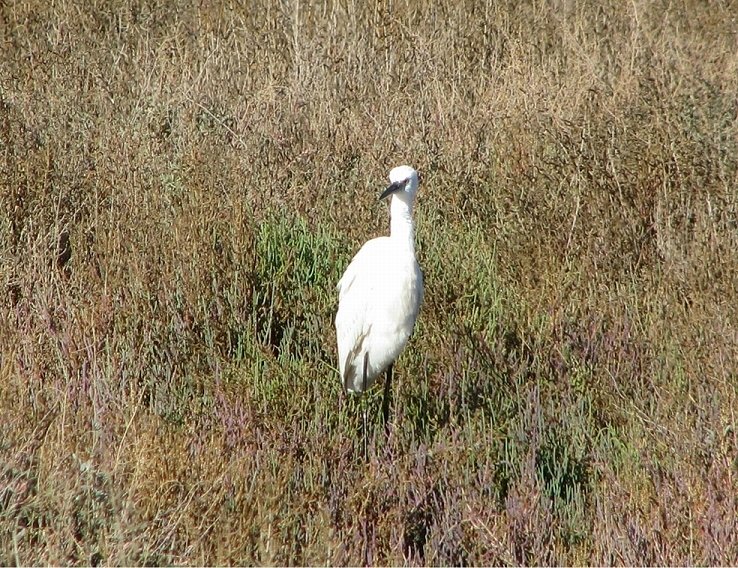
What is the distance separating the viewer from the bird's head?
3.89m

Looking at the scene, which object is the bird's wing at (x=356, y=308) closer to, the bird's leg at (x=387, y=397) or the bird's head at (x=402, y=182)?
the bird's leg at (x=387, y=397)

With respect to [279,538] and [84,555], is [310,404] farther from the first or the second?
[84,555]

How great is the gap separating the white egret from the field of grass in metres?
0.10

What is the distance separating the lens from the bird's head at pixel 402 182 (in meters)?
3.89

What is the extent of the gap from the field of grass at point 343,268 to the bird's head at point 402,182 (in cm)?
42

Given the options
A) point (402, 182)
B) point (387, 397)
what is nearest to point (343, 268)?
point (402, 182)

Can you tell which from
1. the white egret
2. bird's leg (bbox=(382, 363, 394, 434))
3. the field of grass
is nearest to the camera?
the field of grass

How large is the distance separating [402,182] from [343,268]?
0.56m

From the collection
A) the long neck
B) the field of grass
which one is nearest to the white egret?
the long neck

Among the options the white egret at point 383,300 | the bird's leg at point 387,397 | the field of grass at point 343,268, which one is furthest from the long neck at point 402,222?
the bird's leg at point 387,397

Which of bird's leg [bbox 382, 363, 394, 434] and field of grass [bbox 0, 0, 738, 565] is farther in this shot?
bird's leg [bbox 382, 363, 394, 434]

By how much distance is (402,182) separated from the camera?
390 cm

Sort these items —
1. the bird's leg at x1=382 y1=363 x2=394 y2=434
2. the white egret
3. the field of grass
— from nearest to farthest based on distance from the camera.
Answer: the field of grass, the bird's leg at x1=382 y1=363 x2=394 y2=434, the white egret

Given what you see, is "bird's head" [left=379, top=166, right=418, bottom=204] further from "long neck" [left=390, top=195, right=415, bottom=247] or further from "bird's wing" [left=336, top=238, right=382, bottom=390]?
"bird's wing" [left=336, top=238, right=382, bottom=390]
